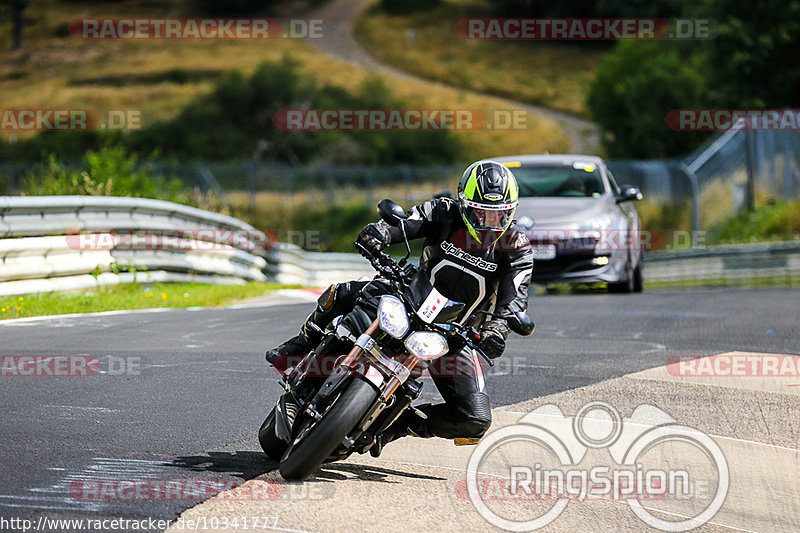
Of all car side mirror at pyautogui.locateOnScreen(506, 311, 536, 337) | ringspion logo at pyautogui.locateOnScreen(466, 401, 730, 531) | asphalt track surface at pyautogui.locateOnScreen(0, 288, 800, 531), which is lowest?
ringspion logo at pyautogui.locateOnScreen(466, 401, 730, 531)

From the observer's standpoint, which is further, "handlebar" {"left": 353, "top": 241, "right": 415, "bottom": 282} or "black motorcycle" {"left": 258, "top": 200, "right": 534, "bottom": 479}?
"handlebar" {"left": 353, "top": 241, "right": 415, "bottom": 282}

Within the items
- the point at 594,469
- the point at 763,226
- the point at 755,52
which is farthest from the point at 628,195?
the point at 755,52

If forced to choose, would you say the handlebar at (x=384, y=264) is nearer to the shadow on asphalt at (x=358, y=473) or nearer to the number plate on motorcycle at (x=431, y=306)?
the number plate on motorcycle at (x=431, y=306)

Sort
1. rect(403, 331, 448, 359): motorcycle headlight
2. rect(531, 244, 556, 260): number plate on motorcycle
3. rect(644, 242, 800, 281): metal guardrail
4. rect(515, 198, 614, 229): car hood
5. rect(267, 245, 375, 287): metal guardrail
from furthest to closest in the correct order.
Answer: rect(644, 242, 800, 281): metal guardrail, rect(267, 245, 375, 287): metal guardrail, rect(515, 198, 614, 229): car hood, rect(531, 244, 556, 260): number plate on motorcycle, rect(403, 331, 448, 359): motorcycle headlight

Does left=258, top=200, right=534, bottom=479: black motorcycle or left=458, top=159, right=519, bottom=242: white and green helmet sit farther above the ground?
left=458, top=159, right=519, bottom=242: white and green helmet

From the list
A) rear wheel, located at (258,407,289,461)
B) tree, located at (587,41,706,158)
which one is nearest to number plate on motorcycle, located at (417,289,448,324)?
rear wheel, located at (258,407,289,461)

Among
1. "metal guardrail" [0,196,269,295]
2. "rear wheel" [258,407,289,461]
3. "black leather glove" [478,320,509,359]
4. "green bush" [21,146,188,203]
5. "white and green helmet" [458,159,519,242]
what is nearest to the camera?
"black leather glove" [478,320,509,359]

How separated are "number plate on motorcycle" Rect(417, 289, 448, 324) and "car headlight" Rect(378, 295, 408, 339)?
128mm

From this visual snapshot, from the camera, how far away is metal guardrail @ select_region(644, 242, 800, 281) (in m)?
19.7

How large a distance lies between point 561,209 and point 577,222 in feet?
1.15

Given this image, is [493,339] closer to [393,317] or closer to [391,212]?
[393,317]

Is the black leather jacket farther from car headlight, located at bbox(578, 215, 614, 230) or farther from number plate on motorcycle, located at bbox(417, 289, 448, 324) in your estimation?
car headlight, located at bbox(578, 215, 614, 230)

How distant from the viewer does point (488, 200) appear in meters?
5.68

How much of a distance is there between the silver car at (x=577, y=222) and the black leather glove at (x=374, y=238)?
8538 millimetres
